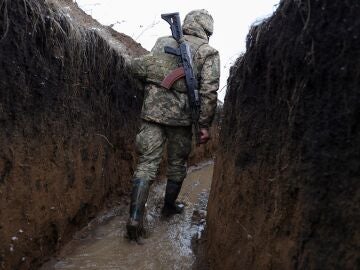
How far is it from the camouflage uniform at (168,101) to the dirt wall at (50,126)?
0.64 metres

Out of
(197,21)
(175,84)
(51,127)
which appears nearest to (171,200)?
(175,84)

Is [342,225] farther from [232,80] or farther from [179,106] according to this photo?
[179,106]

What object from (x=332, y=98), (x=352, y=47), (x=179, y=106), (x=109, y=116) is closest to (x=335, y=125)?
(x=332, y=98)

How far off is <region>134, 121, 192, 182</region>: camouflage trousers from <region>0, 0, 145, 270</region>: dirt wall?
68cm

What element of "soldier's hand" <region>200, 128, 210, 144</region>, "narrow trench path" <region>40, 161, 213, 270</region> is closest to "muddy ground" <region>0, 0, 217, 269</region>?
"narrow trench path" <region>40, 161, 213, 270</region>

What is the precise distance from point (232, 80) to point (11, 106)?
6.38ft

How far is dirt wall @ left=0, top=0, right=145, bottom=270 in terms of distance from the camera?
3.11m

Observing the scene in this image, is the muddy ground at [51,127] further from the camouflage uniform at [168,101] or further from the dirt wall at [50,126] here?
the camouflage uniform at [168,101]

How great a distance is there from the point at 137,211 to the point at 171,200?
84 cm

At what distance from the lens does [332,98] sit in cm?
189

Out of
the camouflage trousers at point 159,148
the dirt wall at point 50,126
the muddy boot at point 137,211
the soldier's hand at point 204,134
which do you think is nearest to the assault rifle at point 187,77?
the soldier's hand at point 204,134

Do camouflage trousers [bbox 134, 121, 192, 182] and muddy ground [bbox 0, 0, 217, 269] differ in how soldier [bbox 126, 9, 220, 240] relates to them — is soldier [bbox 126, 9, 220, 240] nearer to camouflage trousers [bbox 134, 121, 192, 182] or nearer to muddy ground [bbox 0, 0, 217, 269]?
camouflage trousers [bbox 134, 121, 192, 182]

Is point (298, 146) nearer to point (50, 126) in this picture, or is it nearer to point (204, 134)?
point (204, 134)

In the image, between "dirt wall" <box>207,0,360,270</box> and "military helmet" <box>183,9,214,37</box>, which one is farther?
"military helmet" <box>183,9,214,37</box>
